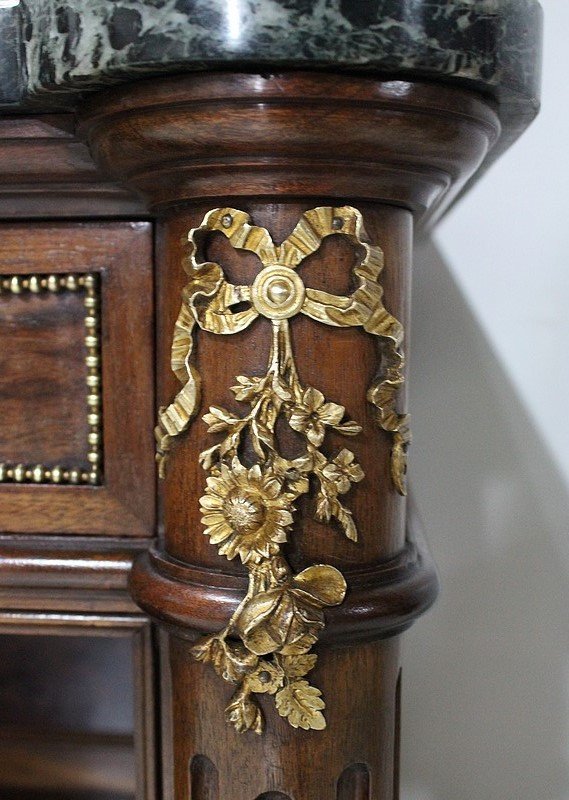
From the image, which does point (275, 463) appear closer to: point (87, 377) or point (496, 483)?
point (87, 377)

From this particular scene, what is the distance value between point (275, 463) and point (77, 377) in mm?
139

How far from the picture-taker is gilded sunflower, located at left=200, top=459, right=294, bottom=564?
37cm

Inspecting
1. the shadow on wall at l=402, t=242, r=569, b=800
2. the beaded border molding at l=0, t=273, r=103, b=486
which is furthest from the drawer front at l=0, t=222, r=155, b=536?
the shadow on wall at l=402, t=242, r=569, b=800

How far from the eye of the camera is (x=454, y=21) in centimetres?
33

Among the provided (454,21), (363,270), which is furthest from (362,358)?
(454,21)

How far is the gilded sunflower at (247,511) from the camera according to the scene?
371 mm

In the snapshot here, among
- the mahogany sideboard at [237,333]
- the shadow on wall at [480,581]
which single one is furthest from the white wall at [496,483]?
the mahogany sideboard at [237,333]

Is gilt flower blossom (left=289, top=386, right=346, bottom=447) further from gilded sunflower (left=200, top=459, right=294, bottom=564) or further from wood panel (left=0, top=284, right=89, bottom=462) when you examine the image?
wood panel (left=0, top=284, right=89, bottom=462)

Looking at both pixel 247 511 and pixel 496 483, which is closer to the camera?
pixel 247 511

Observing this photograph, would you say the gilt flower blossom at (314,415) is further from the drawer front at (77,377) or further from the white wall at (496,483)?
the white wall at (496,483)

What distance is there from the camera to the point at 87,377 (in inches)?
17.8

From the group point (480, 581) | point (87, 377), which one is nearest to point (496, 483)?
point (480, 581)

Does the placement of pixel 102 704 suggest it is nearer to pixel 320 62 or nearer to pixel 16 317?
pixel 16 317

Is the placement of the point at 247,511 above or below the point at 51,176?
below
